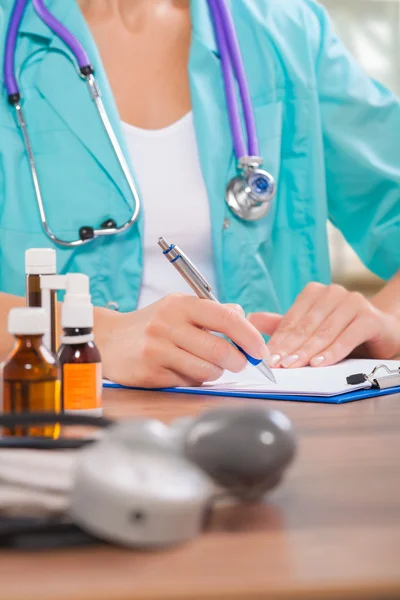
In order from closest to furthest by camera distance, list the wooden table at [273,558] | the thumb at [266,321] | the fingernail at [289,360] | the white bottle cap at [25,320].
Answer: the wooden table at [273,558], the white bottle cap at [25,320], the fingernail at [289,360], the thumb at [266,321]

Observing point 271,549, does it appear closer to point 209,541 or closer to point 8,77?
point 209,541

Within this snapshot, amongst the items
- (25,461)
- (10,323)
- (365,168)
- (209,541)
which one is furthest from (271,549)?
(365,168)

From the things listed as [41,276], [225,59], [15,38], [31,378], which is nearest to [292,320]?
[41,276]

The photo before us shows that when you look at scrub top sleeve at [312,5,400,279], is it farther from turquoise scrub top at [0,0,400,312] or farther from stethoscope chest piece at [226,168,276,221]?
stethoscope chest piece at [226,168,276,221]

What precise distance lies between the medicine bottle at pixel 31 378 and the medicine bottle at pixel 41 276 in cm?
16

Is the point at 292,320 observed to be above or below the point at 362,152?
below

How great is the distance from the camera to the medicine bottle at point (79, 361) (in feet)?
2.01

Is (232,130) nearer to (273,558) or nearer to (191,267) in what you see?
(191,267)

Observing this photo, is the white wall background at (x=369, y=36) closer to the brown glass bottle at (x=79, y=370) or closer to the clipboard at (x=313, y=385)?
the clipboard at (x=313, y=385)

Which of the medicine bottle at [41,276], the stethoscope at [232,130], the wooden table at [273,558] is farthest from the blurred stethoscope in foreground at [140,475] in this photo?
the stethoscope at [232,130]

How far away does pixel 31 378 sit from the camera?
541mm

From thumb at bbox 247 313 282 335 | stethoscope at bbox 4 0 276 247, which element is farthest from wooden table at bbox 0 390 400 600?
stethoscope at bbox 4 0 276 247

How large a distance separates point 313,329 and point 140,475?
67 centimetres

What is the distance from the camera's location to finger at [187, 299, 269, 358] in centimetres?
77
